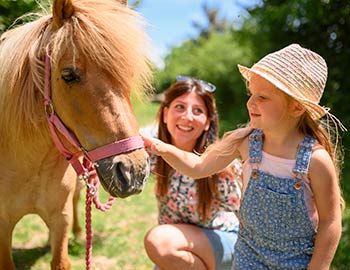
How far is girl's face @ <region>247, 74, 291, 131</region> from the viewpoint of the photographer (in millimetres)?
1940

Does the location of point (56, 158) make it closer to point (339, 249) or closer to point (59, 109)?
point (59, 109)

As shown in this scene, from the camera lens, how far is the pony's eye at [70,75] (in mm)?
1896

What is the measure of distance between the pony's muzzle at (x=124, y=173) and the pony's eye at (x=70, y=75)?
38 centimetres

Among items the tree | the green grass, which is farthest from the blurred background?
the tree

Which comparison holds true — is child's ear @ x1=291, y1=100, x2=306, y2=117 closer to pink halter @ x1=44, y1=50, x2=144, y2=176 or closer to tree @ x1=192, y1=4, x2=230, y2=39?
pink halter @ x1=44, y1=50, x2=144, y2=176

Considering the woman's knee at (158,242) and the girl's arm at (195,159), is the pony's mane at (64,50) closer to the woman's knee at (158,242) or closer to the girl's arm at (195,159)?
the girl's arm at (195,159)

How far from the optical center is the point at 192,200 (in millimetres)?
2838

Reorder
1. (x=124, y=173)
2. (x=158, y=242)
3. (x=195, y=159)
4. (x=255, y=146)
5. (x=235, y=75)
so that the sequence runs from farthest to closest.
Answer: (x=235, y=75) < (x=158, y=242) < (x=195, y=159) < (x=255, y=146) < (x=124, y=173)

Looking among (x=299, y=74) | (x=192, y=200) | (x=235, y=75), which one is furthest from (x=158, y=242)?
(x=235, y=75)

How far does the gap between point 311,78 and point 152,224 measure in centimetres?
340

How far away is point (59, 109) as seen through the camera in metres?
2.02

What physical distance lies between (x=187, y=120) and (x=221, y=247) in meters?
0.86

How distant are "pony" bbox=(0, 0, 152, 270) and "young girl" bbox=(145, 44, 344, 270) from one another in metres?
0.57

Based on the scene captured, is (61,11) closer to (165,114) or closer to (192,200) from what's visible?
(165,114)
